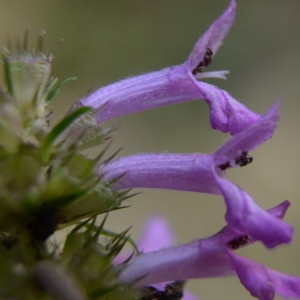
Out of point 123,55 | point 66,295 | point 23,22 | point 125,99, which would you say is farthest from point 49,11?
point 66,295

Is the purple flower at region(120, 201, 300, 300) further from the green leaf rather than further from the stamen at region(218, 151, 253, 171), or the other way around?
the green leaf

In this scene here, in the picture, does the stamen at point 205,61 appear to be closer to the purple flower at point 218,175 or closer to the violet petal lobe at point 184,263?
the purple flower at point 218,175

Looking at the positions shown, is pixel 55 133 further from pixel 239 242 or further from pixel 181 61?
pixel 181 61

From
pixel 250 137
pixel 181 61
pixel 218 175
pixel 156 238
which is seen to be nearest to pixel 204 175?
pixel 218 175

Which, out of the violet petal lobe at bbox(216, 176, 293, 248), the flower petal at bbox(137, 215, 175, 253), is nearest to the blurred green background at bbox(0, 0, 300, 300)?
the flower petal at bbox(137, 215, 175, 253)

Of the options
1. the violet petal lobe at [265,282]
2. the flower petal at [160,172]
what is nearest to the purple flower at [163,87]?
the flower petal at [160,172]
